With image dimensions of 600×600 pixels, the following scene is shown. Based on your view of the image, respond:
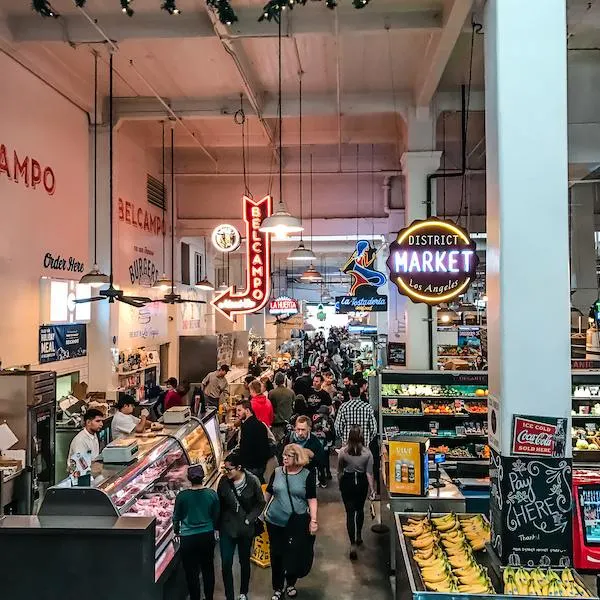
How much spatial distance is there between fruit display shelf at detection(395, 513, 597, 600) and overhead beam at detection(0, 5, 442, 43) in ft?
19.7

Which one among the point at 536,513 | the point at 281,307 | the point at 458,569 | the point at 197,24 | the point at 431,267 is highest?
the point at 197,24

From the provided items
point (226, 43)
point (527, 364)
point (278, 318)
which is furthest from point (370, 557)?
point (278, 318)

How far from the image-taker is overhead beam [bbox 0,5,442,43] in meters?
7.77

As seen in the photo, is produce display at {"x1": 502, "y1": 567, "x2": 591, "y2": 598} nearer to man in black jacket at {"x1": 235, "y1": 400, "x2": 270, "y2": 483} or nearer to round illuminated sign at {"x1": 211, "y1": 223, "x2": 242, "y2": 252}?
man in black jacket at {"x1": 235, "y1": 400, "x2": 270, "y2": 483}

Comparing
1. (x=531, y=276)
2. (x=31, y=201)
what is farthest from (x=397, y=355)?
(x=531, y=276)

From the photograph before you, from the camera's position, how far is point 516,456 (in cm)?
431

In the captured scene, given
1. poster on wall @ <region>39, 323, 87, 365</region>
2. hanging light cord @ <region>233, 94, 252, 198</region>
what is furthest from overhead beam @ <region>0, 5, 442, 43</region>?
poster on wall @ <region>39, 323, 87, 365</region>

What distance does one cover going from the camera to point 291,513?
17.5 feet

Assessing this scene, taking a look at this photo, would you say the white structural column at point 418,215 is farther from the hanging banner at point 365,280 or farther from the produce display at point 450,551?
the produce display at point 450,551

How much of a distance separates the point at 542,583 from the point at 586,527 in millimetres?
756

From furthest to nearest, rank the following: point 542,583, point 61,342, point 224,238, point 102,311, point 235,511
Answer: point 224,238 < point 102,311 < point 61,342 < point 235,511 < point 542,583

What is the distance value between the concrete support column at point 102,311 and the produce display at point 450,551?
7692mm

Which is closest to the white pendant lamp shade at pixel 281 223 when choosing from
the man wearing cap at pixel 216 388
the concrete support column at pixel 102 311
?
the man wearing cap at pixel 216 388

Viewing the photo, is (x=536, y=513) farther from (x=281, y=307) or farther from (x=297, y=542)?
(x=281, y=307)
